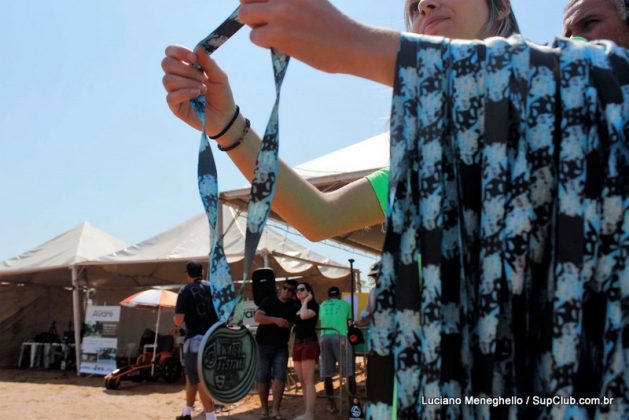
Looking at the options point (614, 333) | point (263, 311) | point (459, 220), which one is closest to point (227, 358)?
point (459, 220)

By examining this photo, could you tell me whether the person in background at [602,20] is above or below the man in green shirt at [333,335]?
above

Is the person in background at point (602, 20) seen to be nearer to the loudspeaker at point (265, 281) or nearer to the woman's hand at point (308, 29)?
the woman's hand at point (308, 29)

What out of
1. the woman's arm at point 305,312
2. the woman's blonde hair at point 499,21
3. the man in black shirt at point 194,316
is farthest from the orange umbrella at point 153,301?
the woman's blonde hair at point 499,21

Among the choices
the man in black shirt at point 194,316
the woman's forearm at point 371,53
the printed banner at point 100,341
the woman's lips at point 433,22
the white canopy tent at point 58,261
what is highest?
the white canopy tent at point 58,261

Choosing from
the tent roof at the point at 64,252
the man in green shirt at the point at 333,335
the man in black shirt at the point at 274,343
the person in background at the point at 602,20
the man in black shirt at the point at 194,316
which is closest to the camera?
the person in background at the point at 602,20

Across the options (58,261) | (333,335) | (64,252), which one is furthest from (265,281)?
(64,252)

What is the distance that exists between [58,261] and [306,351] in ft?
35.1

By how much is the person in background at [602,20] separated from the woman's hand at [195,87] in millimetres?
799

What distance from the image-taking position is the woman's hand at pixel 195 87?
1060mm

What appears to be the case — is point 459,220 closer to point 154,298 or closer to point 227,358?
point 227,358

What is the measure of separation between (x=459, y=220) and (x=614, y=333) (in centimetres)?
20

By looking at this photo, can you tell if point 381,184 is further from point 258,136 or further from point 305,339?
point 305,339

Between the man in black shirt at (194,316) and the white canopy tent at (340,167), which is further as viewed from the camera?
the white canopy tent at (340,167)

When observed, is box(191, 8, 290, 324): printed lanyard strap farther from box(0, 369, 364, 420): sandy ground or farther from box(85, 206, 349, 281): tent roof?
box(85, 206, 349, 281): tent roof
